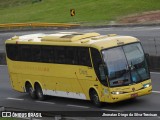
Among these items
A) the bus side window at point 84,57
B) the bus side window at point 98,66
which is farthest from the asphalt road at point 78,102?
the bus side window at point 84,57

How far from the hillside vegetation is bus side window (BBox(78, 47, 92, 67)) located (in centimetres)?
3638

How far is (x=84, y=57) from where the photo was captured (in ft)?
71.4

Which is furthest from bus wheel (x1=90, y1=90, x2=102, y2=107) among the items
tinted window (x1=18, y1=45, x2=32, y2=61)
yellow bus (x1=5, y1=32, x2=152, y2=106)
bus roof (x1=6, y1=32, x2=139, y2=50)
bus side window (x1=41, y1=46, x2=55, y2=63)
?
tinted window (x1=18, y1=45, x2=32, y2=61)

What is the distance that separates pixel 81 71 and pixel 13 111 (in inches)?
175

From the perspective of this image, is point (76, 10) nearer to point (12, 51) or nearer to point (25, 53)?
point (12, 51)

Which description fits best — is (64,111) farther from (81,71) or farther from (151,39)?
(151,39)

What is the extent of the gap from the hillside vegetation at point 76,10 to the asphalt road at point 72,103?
105ft

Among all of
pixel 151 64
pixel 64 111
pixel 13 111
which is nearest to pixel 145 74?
pixel 64 111

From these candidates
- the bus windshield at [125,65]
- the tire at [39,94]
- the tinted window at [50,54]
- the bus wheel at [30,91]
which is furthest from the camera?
the bus wheel at [30,91]

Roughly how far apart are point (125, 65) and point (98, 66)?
3.49 feet

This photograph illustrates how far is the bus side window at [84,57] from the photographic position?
21516 mm

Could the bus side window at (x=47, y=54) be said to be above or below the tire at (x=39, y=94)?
above

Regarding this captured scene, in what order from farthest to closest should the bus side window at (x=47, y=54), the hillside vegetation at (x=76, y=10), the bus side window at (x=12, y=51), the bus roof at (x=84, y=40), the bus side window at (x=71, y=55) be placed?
the hillside vegetation at (x=76, y=10)
the bus side window at (x=12, y=51)
the bus side window at (x=47, y=54)
the bus side window at (x=71, y=55)
the bus roof at (x=84, y=40)

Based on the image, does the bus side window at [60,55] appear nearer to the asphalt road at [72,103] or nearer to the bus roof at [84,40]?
the bus roof at [84,40]
